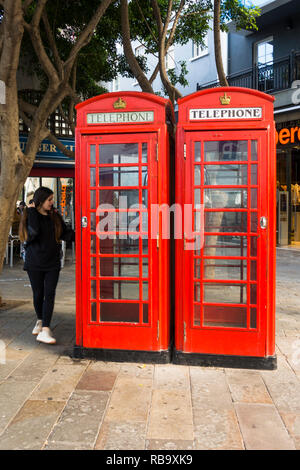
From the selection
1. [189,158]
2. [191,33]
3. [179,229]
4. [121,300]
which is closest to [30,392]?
[121,300]

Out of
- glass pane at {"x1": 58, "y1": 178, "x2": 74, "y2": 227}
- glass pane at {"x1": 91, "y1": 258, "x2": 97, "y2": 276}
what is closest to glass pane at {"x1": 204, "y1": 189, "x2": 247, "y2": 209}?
glass pane at {"x1": 91, "y1": 258, "x2": 97, "y2": 276}

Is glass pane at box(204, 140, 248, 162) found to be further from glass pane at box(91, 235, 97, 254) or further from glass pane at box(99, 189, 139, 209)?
glass pane at box(91, 235, 97, 254)

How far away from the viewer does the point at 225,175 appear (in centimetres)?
445

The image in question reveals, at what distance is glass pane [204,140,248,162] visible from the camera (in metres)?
4.27

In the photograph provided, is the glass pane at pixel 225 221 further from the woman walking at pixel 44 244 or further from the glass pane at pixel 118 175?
the woman walking at pixel 44 244

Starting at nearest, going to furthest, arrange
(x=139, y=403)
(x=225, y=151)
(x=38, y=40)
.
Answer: (x=139, y=403) < (x=225, y=151) < (x=38, y=40)

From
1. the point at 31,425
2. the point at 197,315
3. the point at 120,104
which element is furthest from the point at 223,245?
the point at 31,425

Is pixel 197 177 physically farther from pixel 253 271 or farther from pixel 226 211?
pixel 253 271

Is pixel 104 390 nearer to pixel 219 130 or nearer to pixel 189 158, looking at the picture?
pixel 189 158

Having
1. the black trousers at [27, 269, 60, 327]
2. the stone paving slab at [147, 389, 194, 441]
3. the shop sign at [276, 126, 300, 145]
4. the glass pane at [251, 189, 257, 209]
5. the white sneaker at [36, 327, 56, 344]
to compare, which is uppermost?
the shop sign at [276, 126, 300, 145]

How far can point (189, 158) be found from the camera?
14.1 ft

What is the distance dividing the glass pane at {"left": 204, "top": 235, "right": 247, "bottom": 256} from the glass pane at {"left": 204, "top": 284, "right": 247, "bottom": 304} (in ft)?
1.15

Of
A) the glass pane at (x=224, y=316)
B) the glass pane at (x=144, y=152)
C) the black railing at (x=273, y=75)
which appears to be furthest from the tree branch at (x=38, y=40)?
the black railing at (x=273, y=75)

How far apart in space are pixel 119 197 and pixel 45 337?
1874 millimetres
